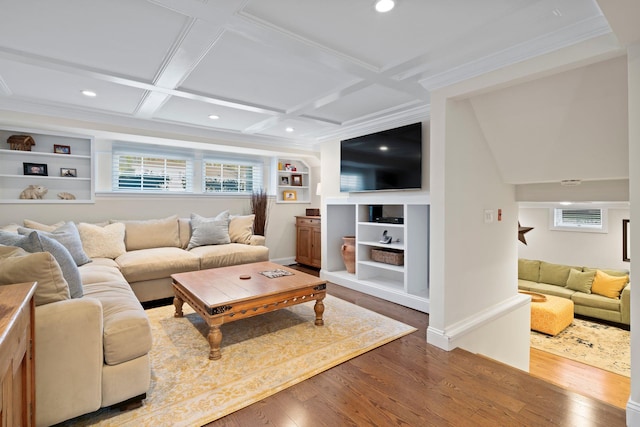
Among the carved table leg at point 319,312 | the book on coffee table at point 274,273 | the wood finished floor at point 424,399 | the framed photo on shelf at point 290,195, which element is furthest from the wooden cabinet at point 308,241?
the wood finished floor at point 424,399

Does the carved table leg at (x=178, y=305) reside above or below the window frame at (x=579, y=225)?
below

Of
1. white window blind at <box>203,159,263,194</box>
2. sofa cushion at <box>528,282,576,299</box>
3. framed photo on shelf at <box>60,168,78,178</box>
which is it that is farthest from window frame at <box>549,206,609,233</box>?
framed photo on shelf at <box>60,168,78,178</box>

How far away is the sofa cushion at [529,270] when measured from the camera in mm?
5785

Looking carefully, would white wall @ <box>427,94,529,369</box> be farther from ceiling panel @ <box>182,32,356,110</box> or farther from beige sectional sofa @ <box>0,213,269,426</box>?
beige sectional sofa @ <box>0,213,269,426</box>

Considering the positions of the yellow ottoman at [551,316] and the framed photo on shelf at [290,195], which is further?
the framed photo on shelf at [290,195]

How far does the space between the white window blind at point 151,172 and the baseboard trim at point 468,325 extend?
4225 mm

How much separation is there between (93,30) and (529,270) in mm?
6950

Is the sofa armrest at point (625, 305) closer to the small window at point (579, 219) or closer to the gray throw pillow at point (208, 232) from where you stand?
the small window at point (579, 219)

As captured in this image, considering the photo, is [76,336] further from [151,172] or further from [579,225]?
[579,225]

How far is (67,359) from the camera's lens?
1.56 metres

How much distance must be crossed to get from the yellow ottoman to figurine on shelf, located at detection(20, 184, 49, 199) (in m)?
6.74

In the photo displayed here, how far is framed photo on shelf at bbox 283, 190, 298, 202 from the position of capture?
19.7 feet

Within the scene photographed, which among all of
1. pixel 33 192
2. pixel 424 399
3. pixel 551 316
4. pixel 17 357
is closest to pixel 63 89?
pixel 33 192

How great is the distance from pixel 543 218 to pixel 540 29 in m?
5.37
